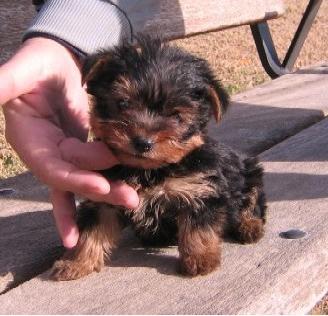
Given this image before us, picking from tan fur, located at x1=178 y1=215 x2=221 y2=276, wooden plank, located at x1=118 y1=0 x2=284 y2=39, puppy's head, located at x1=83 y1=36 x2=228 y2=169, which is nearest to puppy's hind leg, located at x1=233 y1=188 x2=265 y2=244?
tan fur, located at x1=178 y1=215 x2=221 y2=276

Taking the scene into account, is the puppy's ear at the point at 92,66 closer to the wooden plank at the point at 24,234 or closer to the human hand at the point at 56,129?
the human hand at the point at 56,129

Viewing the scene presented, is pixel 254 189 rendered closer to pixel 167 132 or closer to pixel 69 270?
pixel 167 132

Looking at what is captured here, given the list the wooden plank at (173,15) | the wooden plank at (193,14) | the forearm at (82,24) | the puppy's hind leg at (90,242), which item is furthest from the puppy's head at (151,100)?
the wooden plank at (193,14)

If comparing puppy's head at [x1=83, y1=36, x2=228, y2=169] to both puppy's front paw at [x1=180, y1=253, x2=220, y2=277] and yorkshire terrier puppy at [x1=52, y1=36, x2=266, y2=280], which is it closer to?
yorkshire terrier puppy at [x1=52, y1=36, x2=266, y2=280]

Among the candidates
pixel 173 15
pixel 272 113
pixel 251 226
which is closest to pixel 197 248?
pixel 251 226

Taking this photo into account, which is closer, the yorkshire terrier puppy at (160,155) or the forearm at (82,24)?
the yorkshire terrier puppy at (160,155)

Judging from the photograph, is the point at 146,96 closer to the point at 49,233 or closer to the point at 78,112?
the point at 78,112

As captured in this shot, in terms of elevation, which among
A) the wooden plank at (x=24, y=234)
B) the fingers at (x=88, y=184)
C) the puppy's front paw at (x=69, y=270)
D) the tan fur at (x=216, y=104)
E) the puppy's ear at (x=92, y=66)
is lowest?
the wooden plank at (x=24, y=234)
